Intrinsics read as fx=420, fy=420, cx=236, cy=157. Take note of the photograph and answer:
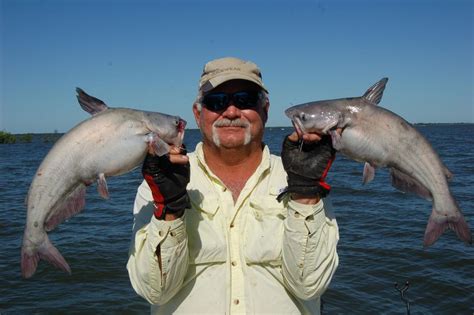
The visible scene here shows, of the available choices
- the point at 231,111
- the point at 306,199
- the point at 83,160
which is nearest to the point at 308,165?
the point at 306,199

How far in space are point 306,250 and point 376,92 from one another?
1531 millimetres

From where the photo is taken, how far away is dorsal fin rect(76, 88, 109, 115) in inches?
135

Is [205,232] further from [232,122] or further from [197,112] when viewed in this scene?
[197,112]

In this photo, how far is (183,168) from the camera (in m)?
3.46

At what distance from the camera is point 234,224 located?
3705mm

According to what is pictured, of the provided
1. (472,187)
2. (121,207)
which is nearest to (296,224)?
(121,207)

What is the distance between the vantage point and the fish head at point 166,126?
3.52 metres

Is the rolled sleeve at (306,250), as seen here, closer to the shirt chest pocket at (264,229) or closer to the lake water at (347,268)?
the shirt chest pocket at (264,229)

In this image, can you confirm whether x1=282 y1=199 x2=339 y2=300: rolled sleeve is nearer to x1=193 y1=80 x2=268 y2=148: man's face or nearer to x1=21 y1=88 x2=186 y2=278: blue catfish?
x1=193 y1=80 x2=268 y2=148: man's face

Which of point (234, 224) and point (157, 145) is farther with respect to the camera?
point (234, 224)

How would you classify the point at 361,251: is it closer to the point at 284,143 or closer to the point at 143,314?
the point at 143,314

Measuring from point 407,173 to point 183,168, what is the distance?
6.58ft

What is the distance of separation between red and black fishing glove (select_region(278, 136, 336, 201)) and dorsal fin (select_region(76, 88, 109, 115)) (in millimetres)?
1568

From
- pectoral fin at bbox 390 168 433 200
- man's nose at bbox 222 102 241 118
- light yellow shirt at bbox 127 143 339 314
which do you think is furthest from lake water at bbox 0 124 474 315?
man's nose at bbox 222 102 241 118
